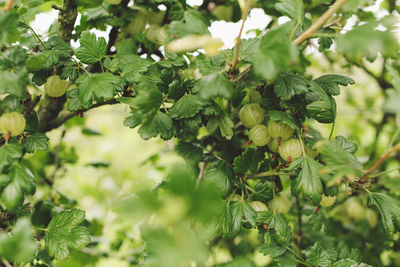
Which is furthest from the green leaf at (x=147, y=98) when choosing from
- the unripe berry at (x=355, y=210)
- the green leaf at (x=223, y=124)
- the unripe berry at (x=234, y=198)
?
the unripe berry at (x=355, y=210)

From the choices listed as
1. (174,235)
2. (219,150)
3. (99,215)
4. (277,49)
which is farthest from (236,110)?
(99,215)

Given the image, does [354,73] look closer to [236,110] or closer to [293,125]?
[236,110]

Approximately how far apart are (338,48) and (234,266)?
0.32 meters

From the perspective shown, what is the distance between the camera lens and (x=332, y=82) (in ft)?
2.04

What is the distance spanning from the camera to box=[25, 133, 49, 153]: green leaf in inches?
23.2

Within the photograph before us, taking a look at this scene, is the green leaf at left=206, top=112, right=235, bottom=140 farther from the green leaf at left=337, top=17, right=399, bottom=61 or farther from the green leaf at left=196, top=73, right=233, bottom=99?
the green leaf at left=337, top=17, right=399, bottom=61

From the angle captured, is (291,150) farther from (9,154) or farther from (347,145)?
(9,154)

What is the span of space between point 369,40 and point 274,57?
0.38 feet

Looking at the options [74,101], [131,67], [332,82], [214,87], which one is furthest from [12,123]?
[332,82]

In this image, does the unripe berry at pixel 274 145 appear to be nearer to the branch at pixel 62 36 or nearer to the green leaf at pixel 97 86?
the green leaf at pixel 97 86

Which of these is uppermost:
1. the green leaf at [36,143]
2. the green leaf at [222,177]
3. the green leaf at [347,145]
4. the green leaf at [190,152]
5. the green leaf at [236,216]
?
the green leaf at [36,143]

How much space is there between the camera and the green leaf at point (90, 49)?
604 mm

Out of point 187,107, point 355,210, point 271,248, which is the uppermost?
point 187,107

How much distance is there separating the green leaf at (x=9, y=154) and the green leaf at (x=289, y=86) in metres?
0.42
